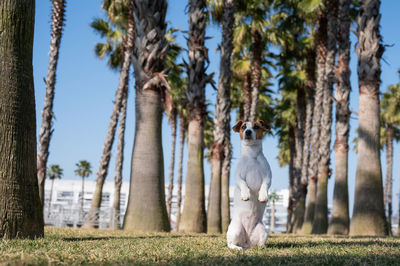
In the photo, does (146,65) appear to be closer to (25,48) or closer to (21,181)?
(25,48)

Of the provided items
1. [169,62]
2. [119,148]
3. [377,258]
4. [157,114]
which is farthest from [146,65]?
[169,62]

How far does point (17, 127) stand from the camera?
Answer: 22.9ft

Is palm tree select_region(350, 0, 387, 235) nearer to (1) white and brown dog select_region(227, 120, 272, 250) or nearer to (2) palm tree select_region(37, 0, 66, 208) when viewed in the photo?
(1) white and brown dog select_region(227, 120, 272, 250)

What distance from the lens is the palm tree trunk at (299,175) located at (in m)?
25.8

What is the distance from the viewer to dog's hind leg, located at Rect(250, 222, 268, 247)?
5.82 m

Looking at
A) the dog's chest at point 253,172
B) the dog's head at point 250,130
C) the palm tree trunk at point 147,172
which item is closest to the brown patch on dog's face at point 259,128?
the dog's head at point 250,130

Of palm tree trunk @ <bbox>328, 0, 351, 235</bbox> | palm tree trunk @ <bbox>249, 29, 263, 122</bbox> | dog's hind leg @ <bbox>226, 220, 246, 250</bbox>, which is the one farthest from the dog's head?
palm tree trunk @ <bbox>249, 29, 263, 122</bbox>

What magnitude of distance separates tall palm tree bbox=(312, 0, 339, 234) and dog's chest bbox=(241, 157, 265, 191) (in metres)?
13.7

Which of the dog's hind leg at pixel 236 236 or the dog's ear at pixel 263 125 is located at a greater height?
the dog's ear at pixel 263 125

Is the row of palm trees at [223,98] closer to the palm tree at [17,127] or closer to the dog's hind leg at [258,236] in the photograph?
the palm tree at [17,127]

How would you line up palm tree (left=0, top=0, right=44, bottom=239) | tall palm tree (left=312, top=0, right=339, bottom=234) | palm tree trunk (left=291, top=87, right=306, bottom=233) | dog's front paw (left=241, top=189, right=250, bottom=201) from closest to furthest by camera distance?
dog's front paw (left=241, top=189, right=250, bottom=201)
palm tree (left=0, top=0, right=44, bottom=239)
tall palm tree (left=312, top=0, right=339, bottom=234)
palm tree trunk (left=291, top=87, right=306, bottom=233)

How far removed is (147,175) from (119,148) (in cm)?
1232

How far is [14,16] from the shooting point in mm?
7215

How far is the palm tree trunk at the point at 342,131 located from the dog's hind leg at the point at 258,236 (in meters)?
11.5
